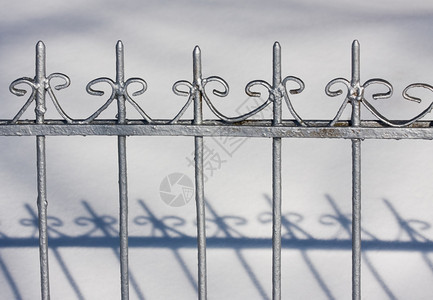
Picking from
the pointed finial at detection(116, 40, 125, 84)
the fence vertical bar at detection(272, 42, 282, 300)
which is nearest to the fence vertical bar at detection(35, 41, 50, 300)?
the pointed finial at detection(116, 40, 125, 84)

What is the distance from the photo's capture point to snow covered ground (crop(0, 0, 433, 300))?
12.5 ft

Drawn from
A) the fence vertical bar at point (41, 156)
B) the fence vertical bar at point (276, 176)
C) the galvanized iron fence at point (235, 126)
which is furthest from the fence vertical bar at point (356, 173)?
the fence vertical bar at point (41, 156)

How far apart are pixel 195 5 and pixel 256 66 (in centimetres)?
156

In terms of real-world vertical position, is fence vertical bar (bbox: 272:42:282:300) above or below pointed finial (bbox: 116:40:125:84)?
below

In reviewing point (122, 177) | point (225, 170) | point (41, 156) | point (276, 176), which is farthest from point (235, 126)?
point (225, 170)

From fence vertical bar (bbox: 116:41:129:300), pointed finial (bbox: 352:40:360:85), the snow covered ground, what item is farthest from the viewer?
the snow covered ground

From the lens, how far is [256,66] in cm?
601

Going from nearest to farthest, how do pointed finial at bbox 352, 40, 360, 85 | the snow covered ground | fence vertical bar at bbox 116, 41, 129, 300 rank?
pointed finial at bbox 352, 40, 360, 85, fence vertical bar at bbox 116, 41, 129, 300, the snow covered ground

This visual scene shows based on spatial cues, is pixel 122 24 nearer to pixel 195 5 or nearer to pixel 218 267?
pixel 195 5

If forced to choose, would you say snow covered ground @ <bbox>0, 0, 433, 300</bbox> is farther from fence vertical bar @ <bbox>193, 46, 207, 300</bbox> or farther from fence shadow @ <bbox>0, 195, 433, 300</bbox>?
fence vertical bar @ <bbox>193, 46, 207, 300</bbox>

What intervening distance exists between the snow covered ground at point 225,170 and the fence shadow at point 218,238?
11 millimetres

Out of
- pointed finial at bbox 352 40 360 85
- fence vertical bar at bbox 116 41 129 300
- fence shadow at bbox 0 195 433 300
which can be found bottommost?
fence shadow at bbox 0 195 433 300

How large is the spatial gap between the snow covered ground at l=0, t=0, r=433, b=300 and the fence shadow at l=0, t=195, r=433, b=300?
0.01 m

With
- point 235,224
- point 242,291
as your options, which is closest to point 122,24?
point 235,224
